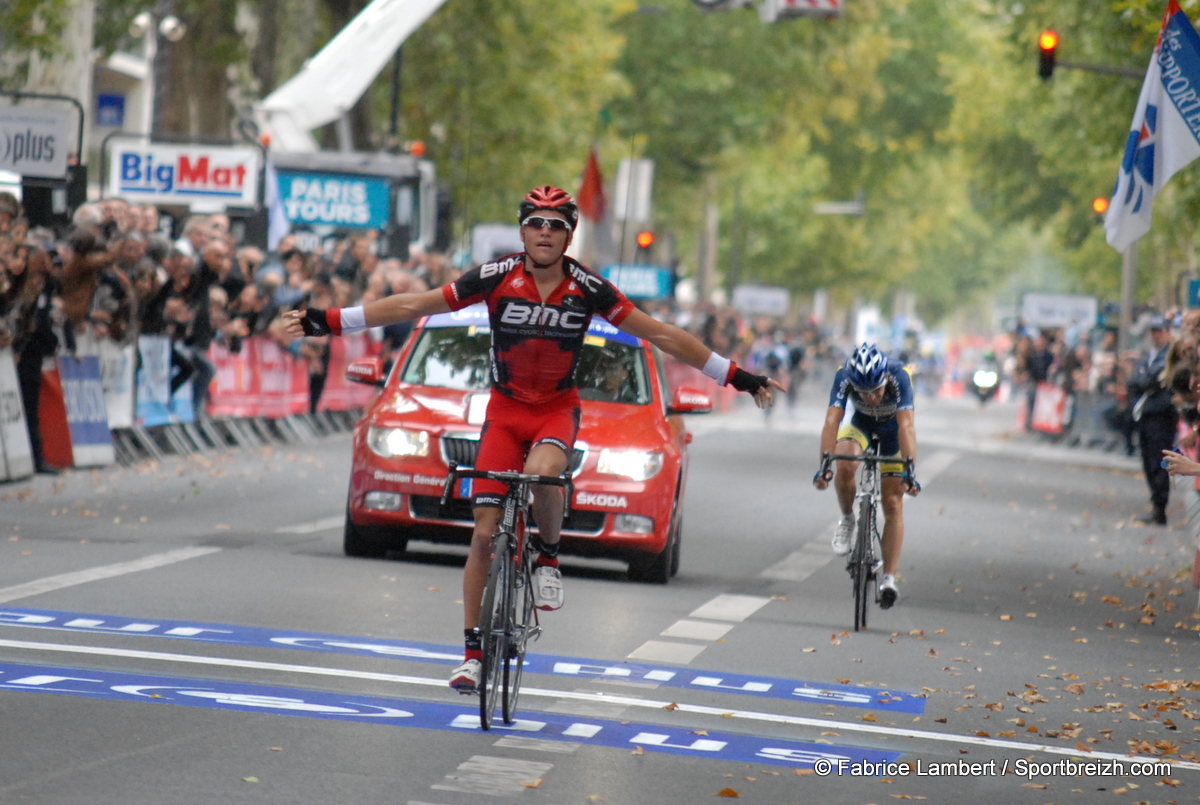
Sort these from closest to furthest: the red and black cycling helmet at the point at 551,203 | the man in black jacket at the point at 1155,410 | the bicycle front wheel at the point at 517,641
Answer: the bicycle front wheel at the point at 517,641
the red and black cycling helmet at the point at 551,203
the man in black jacket at the point at 1155,410

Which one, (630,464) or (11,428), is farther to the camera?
(11,428)

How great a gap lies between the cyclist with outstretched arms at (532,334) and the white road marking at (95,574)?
10.7ft

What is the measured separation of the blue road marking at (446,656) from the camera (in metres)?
9.31

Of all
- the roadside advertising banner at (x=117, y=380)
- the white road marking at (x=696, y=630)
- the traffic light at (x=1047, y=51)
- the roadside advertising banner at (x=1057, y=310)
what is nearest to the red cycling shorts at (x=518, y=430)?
the white road marking at (x=696, y=630)

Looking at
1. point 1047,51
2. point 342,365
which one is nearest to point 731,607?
point 342,365

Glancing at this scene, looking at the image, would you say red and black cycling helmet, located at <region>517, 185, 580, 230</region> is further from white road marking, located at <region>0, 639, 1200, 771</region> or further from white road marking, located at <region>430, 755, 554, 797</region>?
white road marking, located at <region>430, 755, 554, 797</region>

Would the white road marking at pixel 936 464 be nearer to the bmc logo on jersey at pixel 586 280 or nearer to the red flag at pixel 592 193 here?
the red flag at pixel 592 193

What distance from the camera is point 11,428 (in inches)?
671

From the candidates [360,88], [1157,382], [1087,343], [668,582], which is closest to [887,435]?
[668,582]

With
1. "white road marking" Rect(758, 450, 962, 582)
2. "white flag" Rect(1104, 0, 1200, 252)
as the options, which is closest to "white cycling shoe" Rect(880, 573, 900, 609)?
"white road marking" Rect(758, 450, 962, 582)

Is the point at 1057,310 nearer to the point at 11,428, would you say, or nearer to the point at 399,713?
the point at 11,428

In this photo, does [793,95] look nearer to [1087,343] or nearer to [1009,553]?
[1087,343]

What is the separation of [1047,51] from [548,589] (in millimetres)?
19865

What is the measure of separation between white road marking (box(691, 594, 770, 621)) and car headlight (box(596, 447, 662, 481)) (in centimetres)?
86
